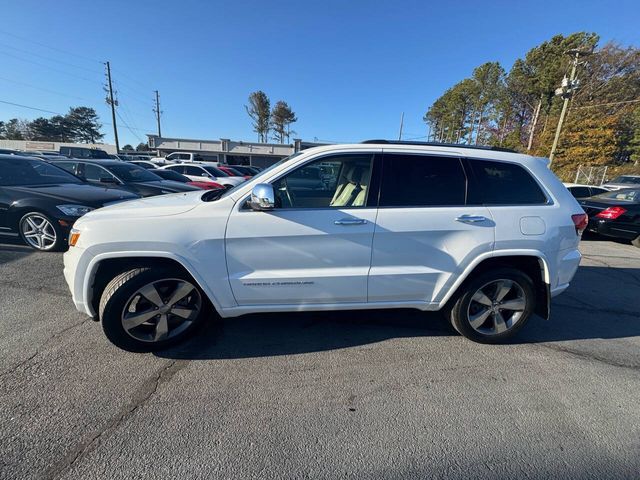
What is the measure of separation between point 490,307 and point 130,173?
9273 mm

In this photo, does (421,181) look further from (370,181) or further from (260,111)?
(260,111)

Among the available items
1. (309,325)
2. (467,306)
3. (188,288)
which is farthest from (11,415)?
(467,306)

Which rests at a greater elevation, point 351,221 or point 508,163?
point 508,163

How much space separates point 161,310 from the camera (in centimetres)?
251

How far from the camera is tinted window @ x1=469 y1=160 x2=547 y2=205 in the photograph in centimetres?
266

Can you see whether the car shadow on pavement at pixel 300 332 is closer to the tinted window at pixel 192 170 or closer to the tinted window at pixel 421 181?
the tinted window at pixel 421 181

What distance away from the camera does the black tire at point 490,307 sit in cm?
274

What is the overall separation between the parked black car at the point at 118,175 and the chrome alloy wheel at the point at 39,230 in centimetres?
276

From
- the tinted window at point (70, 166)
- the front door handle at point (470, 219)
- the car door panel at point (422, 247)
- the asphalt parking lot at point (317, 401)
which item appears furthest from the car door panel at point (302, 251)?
the tinted window at point (70, 166)

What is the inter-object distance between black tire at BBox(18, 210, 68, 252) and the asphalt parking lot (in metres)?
1.83

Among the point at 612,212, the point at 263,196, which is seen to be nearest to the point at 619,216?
the point at 612,212

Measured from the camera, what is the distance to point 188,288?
2.51 m

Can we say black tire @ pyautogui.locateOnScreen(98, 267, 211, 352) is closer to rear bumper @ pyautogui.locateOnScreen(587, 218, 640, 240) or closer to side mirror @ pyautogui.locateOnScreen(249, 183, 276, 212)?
side mirror @ pyautogui.locateOnScreen(249, 183, 276, 212)

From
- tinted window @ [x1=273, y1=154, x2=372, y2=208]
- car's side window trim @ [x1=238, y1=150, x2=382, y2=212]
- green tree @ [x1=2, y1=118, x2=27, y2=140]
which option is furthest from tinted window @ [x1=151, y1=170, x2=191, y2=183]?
green tree @ [x1=2, y1=118, x2=27, y2=140]
